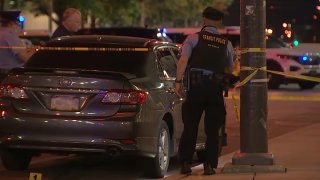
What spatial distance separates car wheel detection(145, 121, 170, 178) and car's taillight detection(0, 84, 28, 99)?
5.15 feet

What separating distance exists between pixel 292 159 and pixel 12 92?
3.67m

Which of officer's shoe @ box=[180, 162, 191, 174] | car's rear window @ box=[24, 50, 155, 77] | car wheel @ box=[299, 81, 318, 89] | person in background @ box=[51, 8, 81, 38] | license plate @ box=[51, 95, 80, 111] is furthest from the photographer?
car wheel @ box=[299, 81, 318, 89]

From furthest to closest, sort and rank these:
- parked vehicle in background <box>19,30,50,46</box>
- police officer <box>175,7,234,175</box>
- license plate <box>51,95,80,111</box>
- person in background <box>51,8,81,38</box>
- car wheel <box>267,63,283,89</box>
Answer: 1. car wheel <box>267,63,283,89</box>
2. parked vehicle in background <box>19,30,50,46</box>
3. person in background <box>51,8,81,38</box>
4. police officer <box>175,7,234,175</box>
5. license plate <box>51,95,80,111</box>

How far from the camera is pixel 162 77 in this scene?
8.70 meters

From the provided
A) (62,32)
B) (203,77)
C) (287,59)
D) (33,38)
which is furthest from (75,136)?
(33,38)

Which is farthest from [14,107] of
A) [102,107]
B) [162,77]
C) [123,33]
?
[123,33]

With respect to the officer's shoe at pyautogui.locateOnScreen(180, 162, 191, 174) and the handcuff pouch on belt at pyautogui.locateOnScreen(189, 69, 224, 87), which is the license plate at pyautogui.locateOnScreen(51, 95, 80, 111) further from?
the officer's shoe at pyautogui.locateOnScreen(180, 162, 191, 174)

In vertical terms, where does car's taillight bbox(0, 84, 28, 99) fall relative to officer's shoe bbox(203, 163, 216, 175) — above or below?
above

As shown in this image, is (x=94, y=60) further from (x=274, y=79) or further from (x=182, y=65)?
(x=274, y=79)

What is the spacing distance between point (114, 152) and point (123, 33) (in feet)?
30.1

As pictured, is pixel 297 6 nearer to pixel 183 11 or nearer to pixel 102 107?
pixel 102 107

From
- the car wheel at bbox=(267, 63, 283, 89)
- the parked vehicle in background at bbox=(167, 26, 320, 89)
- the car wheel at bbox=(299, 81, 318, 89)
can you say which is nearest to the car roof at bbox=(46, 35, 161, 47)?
the parked vehicle in background at bbox=(167, 26, 320, 89)

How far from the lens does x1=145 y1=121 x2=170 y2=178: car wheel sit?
8.37 m

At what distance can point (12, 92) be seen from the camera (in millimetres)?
8219
